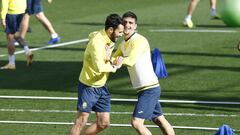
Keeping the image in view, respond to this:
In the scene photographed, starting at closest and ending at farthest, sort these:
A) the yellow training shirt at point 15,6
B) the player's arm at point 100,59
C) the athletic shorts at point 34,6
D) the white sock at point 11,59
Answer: the player's arm at point 100,59 → the white sock at point 11,59 → the yellow training shirt at point 15,6 → the athletic shorts at point 34,6

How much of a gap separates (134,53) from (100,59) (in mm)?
499

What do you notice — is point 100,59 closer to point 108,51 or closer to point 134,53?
point 108,51

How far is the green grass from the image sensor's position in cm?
1553

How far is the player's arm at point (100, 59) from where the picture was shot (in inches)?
495

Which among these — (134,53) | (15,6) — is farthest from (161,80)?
(134,53)

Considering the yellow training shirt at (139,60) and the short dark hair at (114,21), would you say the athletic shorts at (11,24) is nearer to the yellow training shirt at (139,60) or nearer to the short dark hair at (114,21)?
the yellow training shirt at (139,60)

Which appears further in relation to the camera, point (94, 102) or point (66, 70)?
point (66, 70)

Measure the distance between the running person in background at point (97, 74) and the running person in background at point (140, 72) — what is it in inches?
6.3

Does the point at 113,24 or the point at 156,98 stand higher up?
the point at 113,24

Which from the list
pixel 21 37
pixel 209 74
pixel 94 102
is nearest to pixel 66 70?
pixel 21 37

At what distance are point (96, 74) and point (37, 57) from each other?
10325 millimetres

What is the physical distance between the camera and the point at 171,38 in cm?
2622

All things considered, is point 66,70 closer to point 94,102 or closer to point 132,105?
point 132,105

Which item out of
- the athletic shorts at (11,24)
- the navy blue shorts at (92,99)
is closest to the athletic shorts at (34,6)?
the athletic shorts at (11,24)
